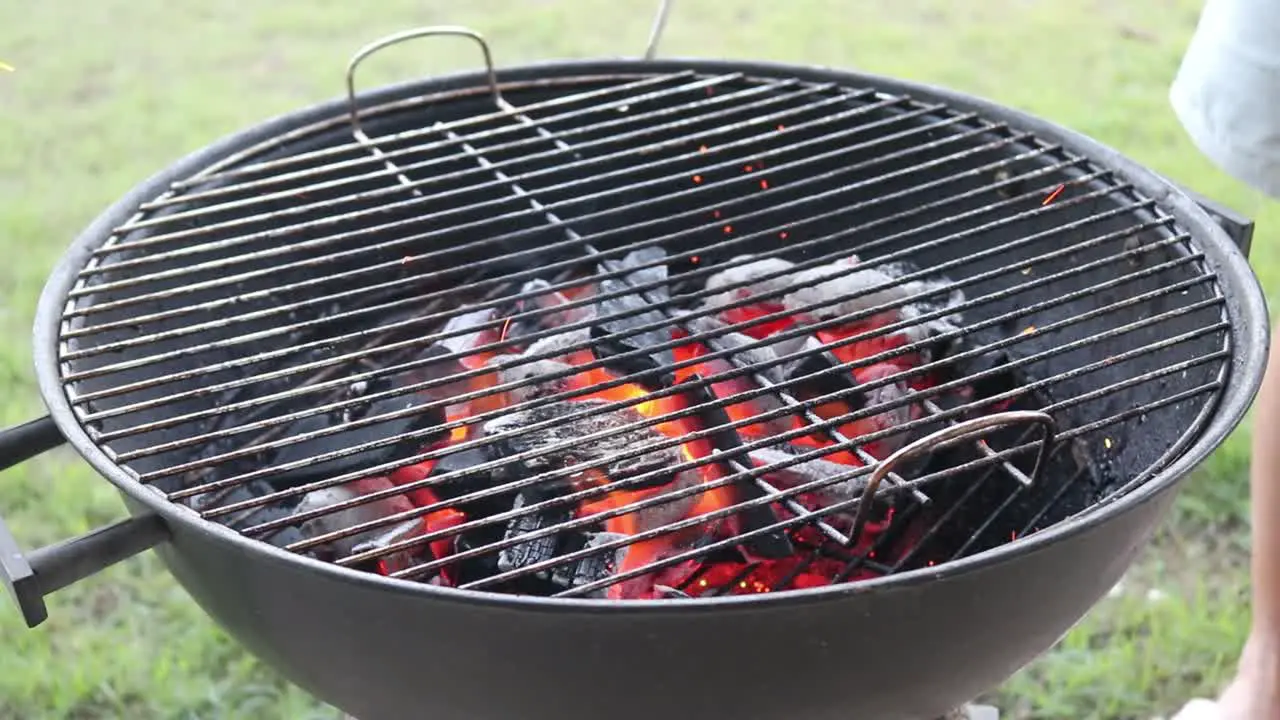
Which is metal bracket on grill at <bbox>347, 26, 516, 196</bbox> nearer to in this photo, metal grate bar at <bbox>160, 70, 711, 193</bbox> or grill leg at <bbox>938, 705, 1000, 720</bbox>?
metal grate bar at <bbox>160, 70, 711, 193</bbox>

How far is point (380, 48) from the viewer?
6.66ft

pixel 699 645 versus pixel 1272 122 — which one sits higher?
pixel 1272 122

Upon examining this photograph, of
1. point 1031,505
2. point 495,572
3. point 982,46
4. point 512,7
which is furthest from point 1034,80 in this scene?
point 495,572

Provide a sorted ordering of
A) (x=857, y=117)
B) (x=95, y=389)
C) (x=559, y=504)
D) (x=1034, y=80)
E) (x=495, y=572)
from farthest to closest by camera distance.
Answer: (x=1034, y=80)
(x=857, y=117)
(x=95, y=389)
(x=495, y=572)
(x=559, y=504)

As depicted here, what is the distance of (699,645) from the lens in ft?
3.72

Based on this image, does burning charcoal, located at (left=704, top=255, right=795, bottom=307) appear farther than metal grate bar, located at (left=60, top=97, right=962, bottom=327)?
Yes

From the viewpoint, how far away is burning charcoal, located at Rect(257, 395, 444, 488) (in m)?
1.49

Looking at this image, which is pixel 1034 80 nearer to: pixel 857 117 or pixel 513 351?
pixel 857 117

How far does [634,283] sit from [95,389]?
2.35ft

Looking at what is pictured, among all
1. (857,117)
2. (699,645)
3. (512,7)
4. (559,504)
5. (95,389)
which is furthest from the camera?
(512,7)

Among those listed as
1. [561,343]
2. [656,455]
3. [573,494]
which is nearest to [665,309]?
[561,343]

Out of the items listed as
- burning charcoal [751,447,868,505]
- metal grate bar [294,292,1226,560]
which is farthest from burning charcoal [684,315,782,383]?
metal grate bar [294,292,1226,560]

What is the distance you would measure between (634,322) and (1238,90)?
922 mm

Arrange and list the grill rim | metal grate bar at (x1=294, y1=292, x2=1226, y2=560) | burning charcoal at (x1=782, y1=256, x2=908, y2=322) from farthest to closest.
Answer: burning charcoal at (x1=782, y1=256, x2=908, y2=322), metal grate bar at (x1=294, y1=292, x2=1226, y2=560), the grill rim
